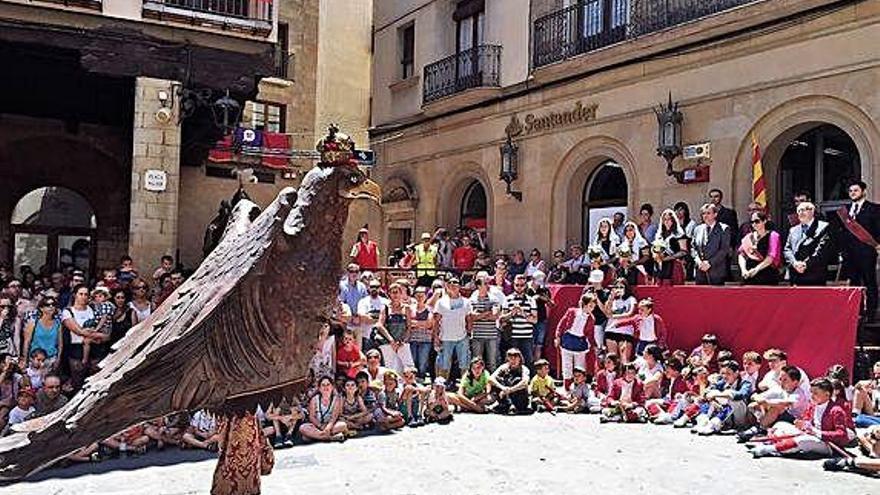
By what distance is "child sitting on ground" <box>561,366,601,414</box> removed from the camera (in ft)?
36.3

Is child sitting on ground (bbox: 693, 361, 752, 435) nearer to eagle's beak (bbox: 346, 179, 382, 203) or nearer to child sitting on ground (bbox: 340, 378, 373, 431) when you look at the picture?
child sitting on ground (bbox: 340, 378, 373, 431)

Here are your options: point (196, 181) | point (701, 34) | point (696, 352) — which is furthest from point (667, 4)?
point (196, 181)

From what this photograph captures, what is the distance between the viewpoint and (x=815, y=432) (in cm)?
820

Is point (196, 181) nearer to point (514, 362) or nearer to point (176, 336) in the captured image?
point (514, 362)

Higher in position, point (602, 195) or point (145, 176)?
point (602, 195)

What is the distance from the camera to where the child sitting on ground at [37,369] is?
872 centimetres

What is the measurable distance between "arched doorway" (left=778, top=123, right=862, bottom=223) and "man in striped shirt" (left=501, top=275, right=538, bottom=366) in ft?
14.3

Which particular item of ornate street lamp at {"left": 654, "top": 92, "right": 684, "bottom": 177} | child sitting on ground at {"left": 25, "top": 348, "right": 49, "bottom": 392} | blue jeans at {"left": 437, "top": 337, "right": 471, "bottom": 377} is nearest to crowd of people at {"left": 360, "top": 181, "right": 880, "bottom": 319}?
ornate street lamp at {"left": 654, "top": 92, "right": 684, "bottom": 177}

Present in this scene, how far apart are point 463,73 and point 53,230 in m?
10.1

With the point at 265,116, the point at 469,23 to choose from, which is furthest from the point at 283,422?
the point at 265,116

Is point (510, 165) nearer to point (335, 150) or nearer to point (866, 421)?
point (866, 421)

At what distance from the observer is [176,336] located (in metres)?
4.20

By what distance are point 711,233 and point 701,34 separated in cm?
403

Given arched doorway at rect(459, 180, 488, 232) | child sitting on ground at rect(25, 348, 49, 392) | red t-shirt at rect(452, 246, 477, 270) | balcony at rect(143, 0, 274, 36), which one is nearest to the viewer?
child sitting on ground at rect(25, 348, 49, 392)
